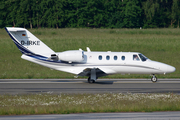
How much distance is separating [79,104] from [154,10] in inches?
2467

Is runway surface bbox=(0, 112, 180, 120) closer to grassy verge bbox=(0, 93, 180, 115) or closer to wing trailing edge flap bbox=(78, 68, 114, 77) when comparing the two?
grassy verge bbox=(0, 93, 180, 115)

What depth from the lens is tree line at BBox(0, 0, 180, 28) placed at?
235ft

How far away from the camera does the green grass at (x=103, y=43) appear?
125 feet

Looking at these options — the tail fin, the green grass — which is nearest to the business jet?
the tail fin

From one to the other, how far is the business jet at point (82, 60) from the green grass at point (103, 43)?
10.1 m

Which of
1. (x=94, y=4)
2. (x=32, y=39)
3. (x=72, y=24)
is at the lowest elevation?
(x=32, y=39)

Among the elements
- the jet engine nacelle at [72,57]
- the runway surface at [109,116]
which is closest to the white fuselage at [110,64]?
the jet engine nacelle at [72,57]

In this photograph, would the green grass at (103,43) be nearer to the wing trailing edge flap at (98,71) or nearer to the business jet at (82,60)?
the business jet at (82,60)

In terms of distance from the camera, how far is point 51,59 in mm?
23188

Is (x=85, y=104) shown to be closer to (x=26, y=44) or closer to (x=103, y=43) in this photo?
(x=26, y=44)

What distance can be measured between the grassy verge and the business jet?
6.31 metres

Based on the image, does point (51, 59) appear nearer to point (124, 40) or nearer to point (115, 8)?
point (124, 40)

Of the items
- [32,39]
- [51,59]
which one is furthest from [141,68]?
[32,39]

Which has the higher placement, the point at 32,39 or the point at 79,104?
the point at 32,39
